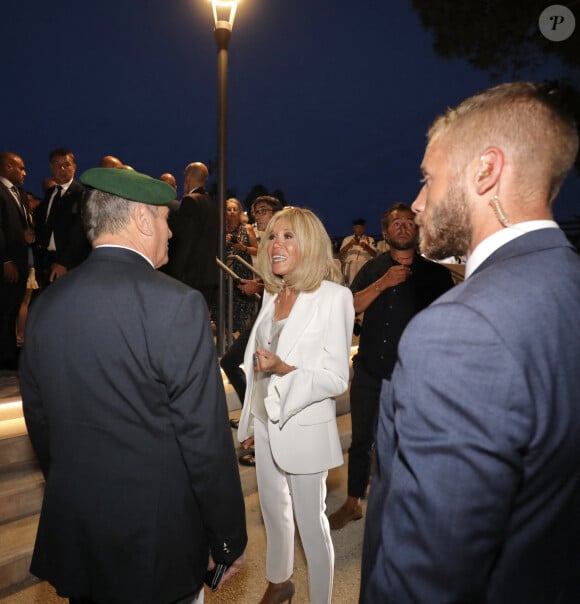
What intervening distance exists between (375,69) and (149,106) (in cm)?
4432

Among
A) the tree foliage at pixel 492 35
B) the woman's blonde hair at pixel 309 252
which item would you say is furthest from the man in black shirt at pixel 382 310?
the tree foliage at pixel 492 35

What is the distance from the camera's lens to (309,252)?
2.55m

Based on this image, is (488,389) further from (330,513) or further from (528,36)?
(528,36)

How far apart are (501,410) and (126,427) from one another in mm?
1183

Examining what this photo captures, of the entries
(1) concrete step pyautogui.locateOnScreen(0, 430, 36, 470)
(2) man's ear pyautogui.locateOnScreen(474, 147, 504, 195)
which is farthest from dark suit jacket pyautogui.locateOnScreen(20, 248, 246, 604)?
(1) concrete step pyautogui.locateOnScreen(0, 430, 36, 470)

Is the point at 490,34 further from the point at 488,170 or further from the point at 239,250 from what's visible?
the point at 488,170

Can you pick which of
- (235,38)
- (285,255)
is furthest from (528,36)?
(235,38)

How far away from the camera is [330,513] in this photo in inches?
148

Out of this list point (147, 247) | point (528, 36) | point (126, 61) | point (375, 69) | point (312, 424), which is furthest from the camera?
point (375, 69)

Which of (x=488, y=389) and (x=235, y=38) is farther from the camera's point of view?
(x=235, y=38)

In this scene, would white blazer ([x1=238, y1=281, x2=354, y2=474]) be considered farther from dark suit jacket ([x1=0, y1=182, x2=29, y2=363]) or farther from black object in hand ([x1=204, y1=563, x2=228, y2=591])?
dark suit jacket ([x1=0, y1=182, x2=29, y2=363])

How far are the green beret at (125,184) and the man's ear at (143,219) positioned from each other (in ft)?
0.12

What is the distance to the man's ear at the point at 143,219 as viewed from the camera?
1.58m

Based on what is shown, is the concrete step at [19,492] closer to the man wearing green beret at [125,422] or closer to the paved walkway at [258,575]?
the paved walkway at [258,575]
